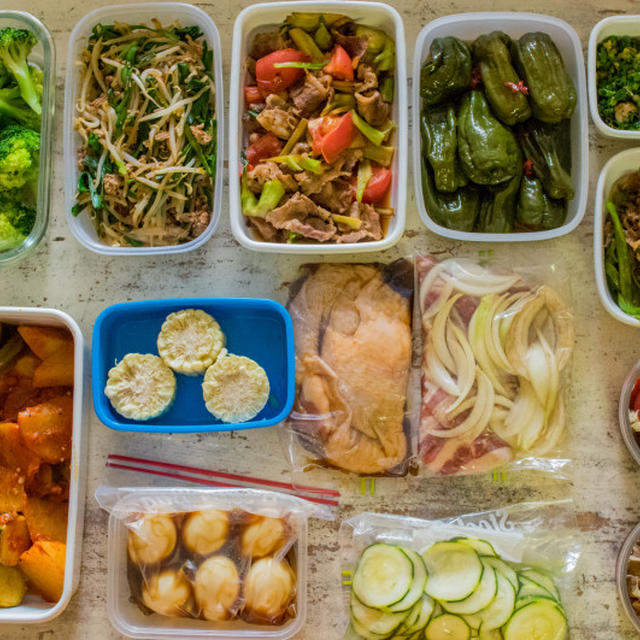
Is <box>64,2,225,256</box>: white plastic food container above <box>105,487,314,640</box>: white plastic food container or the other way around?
above

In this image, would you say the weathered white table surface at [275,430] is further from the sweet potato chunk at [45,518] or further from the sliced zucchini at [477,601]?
the sliced zucchini at [477,601]

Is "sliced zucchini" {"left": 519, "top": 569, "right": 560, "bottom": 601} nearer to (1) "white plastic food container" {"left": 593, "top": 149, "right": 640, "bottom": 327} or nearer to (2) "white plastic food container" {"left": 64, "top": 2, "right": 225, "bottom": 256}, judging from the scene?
(1) "white plastic food container" {"left": 593, "top": 149, "right": 640, "bottom": 327}

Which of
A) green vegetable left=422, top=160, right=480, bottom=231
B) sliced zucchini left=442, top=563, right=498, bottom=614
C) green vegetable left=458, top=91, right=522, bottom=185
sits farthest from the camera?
green vegetable left=422, top=160, right=480, bottom=231

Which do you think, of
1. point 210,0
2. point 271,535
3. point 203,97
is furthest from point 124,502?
point 210,0

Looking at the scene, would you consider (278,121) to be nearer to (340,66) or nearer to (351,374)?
(340,66)

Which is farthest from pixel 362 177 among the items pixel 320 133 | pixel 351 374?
pixel 351 374

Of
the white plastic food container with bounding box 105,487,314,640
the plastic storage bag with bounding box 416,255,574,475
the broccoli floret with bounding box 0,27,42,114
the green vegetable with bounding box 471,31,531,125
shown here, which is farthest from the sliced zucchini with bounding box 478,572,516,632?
the broccoli floret with bounding box 0,27,42,114

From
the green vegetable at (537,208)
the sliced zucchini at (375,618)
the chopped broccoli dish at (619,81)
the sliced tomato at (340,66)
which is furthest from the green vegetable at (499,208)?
the sliced zucchini at (375,618)

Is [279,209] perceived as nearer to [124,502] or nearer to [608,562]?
[124,502]
